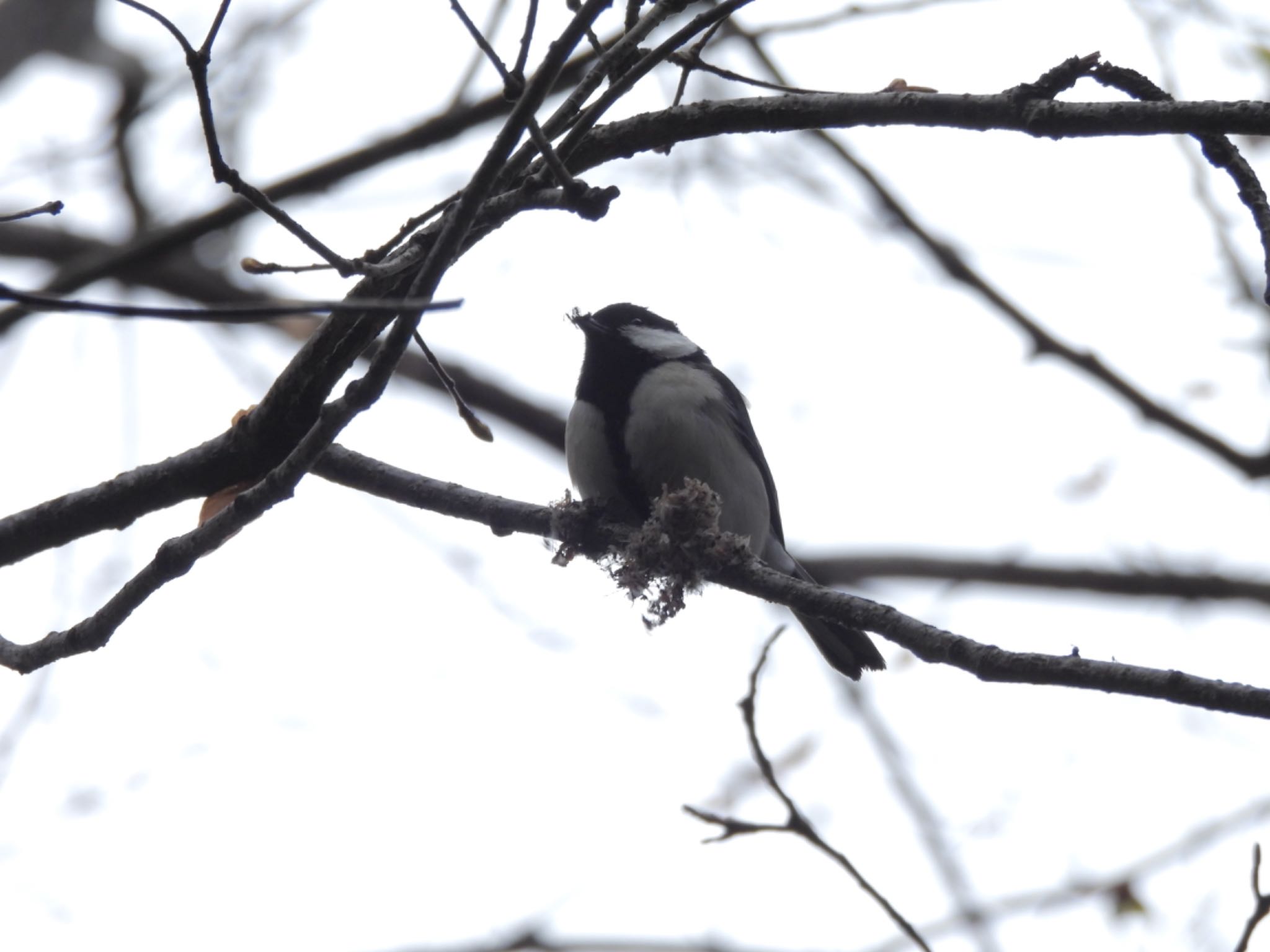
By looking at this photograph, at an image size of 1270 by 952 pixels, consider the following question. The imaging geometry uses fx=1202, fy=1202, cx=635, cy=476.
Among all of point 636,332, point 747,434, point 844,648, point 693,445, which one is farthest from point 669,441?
point 844,648

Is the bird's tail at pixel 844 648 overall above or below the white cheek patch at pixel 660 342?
below

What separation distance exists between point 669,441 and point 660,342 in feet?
2.98

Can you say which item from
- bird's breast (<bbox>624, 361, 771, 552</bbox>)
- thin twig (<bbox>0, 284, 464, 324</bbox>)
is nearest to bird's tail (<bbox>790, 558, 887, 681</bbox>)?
bird's breast (<bbox>624, 361, 771, 552</bbox>)

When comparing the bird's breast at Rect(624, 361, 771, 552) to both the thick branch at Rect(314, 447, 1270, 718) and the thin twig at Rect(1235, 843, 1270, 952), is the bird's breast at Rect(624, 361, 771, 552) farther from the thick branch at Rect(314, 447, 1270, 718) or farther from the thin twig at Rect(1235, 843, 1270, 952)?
the thin twig at Rect(1235, 843, 1270, 952)

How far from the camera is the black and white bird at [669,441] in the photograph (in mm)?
3688

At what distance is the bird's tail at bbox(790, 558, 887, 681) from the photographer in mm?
4070

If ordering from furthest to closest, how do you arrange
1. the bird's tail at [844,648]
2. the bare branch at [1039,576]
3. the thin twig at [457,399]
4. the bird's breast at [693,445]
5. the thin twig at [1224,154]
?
the bare branch at [1039,576]
the bird's tail at [844,648]
the bird's breast at [693,445]
the thin twig at [457,399]
the thin twig at [1224,154]

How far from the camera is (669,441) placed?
3699mm

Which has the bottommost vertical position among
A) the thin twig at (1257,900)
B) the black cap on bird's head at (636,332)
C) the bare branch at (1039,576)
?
the thin twig at (1257,900)

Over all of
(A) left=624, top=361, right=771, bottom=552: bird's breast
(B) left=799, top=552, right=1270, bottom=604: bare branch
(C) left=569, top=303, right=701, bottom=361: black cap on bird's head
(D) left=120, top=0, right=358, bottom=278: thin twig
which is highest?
(C) left=569, top=303, right=701, bottom=361: black cap on bird's head

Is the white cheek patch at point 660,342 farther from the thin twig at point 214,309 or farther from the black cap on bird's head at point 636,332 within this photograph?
the thin twig at point 214,309

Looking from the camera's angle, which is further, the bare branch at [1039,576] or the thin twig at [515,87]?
the bare branch at [1039,576]

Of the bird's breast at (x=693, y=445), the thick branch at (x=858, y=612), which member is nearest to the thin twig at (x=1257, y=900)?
the thick branch at (x=858, y=612)

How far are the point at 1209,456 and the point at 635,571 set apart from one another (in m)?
2.86
